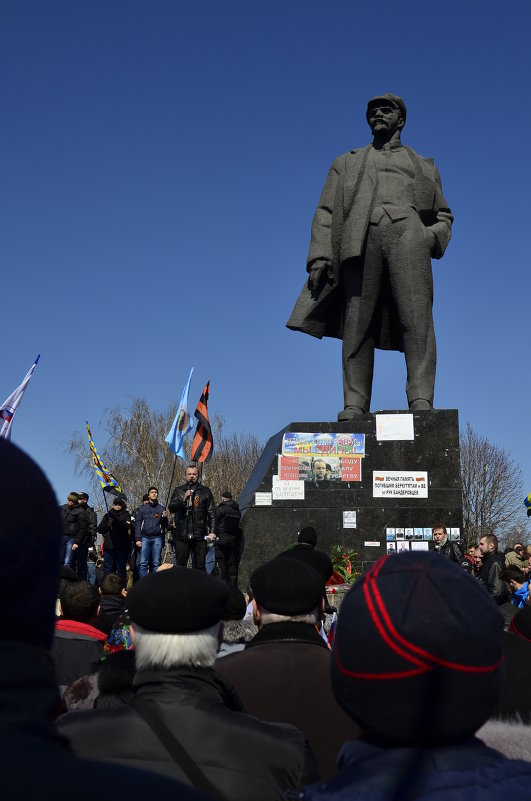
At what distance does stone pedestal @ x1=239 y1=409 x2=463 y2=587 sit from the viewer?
10.7 meters

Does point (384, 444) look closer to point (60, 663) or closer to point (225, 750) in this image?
point (60, 663)

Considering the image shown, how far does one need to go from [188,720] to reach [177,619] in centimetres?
29

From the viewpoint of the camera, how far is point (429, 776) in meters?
1.31

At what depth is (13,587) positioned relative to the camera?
0.91 m

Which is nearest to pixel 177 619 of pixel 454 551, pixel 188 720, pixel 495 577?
pixel 188 720

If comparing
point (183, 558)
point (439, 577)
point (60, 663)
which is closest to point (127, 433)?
point (183, 558)

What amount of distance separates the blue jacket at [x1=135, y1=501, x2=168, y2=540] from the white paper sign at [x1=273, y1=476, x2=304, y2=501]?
2.41 meters

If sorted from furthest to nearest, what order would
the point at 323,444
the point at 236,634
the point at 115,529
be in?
the point at 115,529 < the point at 323,444 < the point at 236,634

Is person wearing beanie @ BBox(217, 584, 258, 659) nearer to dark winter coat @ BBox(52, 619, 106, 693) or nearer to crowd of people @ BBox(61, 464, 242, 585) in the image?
dark winter coat @ BBox(52, 619, 106, 693)

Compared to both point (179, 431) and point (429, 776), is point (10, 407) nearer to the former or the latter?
point (179, 431)

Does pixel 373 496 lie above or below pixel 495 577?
above

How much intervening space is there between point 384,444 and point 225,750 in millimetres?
9046

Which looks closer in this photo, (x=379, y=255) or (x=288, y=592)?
(x=288, y=592)

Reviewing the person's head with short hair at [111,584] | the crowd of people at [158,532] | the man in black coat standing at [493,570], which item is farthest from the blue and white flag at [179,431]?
the person's head with short hair at [111,584]
